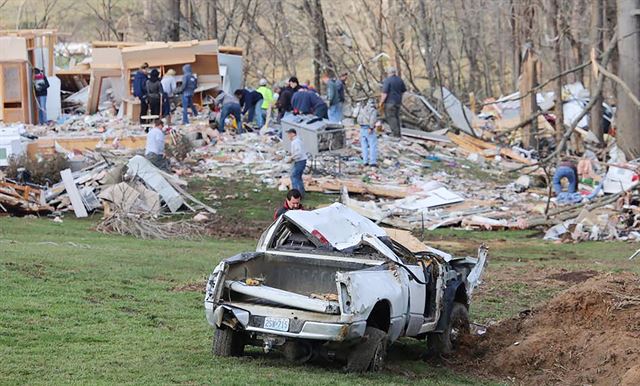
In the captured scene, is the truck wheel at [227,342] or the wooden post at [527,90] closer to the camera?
the truck wheel at [227,342]

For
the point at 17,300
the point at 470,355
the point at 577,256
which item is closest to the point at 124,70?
the point at 577,256

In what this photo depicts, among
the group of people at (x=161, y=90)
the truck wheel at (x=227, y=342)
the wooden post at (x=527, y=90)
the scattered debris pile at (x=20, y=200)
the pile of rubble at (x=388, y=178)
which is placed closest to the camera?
the truck wheel at (x=227, y=342)

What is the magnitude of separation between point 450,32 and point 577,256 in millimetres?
52416

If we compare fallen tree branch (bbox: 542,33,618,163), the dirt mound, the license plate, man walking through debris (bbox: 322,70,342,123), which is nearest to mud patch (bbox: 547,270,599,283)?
fallen tree branch (bbox: 542,33,618,163)

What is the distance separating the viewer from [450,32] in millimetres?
74250

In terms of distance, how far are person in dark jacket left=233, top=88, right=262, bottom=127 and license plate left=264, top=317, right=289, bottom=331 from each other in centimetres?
2705

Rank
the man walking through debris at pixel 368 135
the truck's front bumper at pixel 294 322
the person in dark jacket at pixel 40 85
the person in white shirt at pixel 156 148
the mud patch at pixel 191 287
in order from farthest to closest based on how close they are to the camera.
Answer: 1. the person in dark jacket at pixel 40 85
2. the man walking through debris at pixel 368 135
3. the person in white shirt at pixel 156 148
4. the mud patch at pixel 191 287
5. the truck's front bumper at pixel 294 322

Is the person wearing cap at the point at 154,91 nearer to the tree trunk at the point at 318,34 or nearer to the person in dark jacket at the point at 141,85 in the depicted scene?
the person in dark jacket at the point at 141,85

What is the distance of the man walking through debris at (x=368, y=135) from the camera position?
3203 cm

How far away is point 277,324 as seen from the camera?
10680mm

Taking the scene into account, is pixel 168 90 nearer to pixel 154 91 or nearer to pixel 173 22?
pixel 154 91

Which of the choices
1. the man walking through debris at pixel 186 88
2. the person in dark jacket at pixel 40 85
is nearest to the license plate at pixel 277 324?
the man walking through debris at pixel 186 88

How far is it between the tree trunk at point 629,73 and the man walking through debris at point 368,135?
7703 mm

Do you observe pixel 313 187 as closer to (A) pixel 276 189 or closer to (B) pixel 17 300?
(A) pixel 276 189
